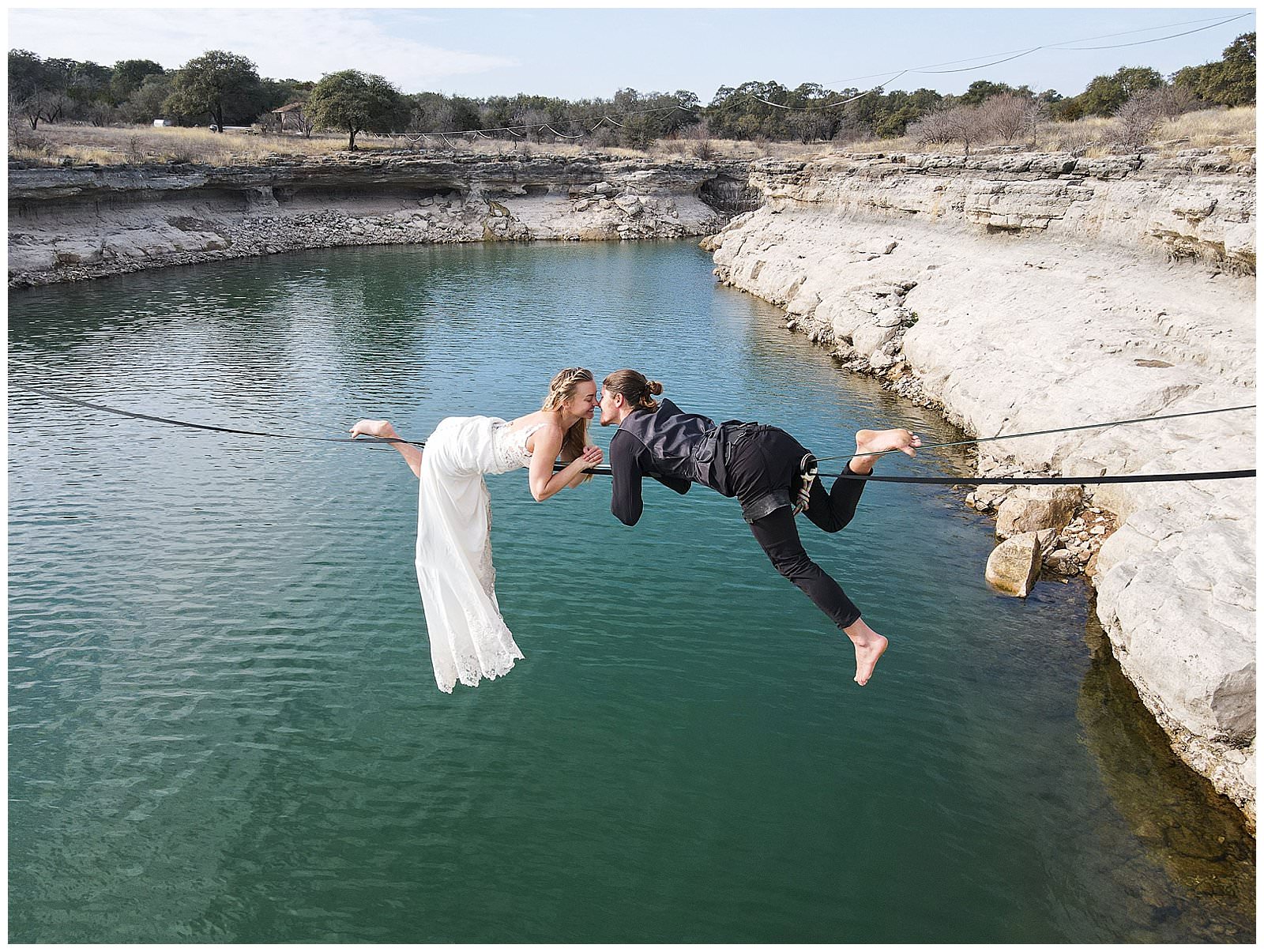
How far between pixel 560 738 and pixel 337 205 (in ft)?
169

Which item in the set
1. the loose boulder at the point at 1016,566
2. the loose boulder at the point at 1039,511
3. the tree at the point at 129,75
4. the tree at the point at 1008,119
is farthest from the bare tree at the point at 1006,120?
the tree at the point at 129,75

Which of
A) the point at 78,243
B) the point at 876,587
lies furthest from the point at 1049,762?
Result: the point at 78,243

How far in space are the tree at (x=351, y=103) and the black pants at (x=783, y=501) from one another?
57.5m

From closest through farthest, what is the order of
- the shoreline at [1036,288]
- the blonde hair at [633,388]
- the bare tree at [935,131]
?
→ the blonde hair at [633,388] < the shoreline at [1036,288] < the bare tree at [935,131]

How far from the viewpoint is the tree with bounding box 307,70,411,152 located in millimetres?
57188

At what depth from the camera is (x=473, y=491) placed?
6.43m

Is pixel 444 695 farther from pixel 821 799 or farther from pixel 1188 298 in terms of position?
pixel 1188 298

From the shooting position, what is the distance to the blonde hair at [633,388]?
565cm

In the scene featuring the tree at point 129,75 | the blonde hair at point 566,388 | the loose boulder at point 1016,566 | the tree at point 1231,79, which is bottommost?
the loose boulder at point 1016,566

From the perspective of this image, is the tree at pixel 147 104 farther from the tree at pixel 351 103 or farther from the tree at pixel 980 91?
the tree at pixel 980 91

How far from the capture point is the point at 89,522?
12.4 metres

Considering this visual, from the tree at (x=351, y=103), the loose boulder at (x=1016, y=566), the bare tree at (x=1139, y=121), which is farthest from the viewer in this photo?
→ the tree at (x=351, y=103)

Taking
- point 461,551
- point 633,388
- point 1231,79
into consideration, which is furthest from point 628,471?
point 1231,79

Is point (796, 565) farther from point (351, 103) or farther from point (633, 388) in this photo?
point (351, 103)
